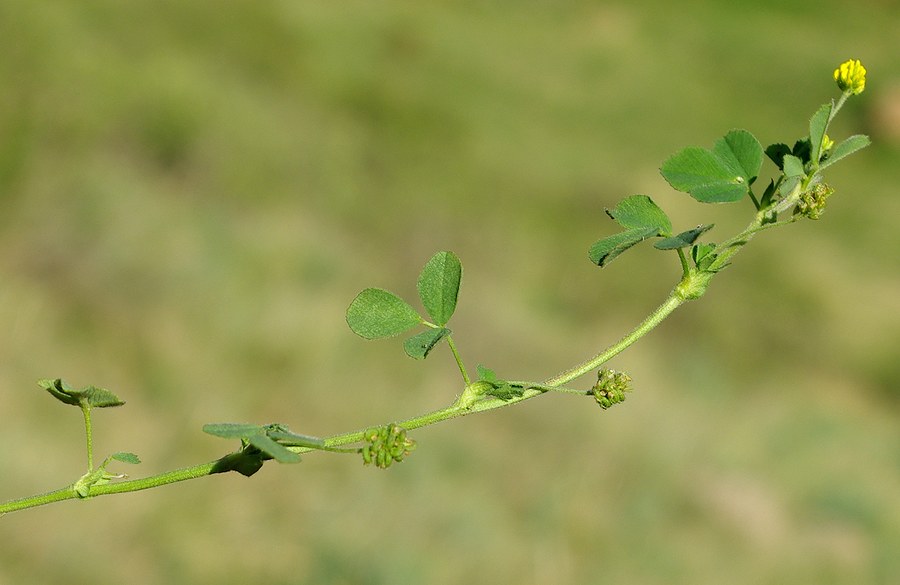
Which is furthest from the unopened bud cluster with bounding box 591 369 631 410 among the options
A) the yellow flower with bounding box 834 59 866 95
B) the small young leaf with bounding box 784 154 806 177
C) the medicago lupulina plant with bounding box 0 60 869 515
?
the yellow flower with bounding box 834 59 866 95

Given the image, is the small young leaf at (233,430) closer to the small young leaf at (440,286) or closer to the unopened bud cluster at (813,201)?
the small young leaf at (440,286)

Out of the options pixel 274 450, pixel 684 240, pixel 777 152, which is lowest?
pixel 274 450

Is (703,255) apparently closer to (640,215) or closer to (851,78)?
(640,215)

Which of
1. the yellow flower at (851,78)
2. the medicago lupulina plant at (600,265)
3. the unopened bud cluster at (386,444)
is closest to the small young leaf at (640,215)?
the medicago lupulina plant at (600,265)

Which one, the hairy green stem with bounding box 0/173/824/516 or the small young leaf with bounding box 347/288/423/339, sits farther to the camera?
the small young leaf with bounding box 347/288/423/339

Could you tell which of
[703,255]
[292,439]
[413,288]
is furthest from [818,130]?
[413,288]

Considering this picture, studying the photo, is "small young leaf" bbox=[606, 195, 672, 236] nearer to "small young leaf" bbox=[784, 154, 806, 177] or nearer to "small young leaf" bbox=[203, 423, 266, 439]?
"small young leaf" bbox=[784, 154, 806, 177]
